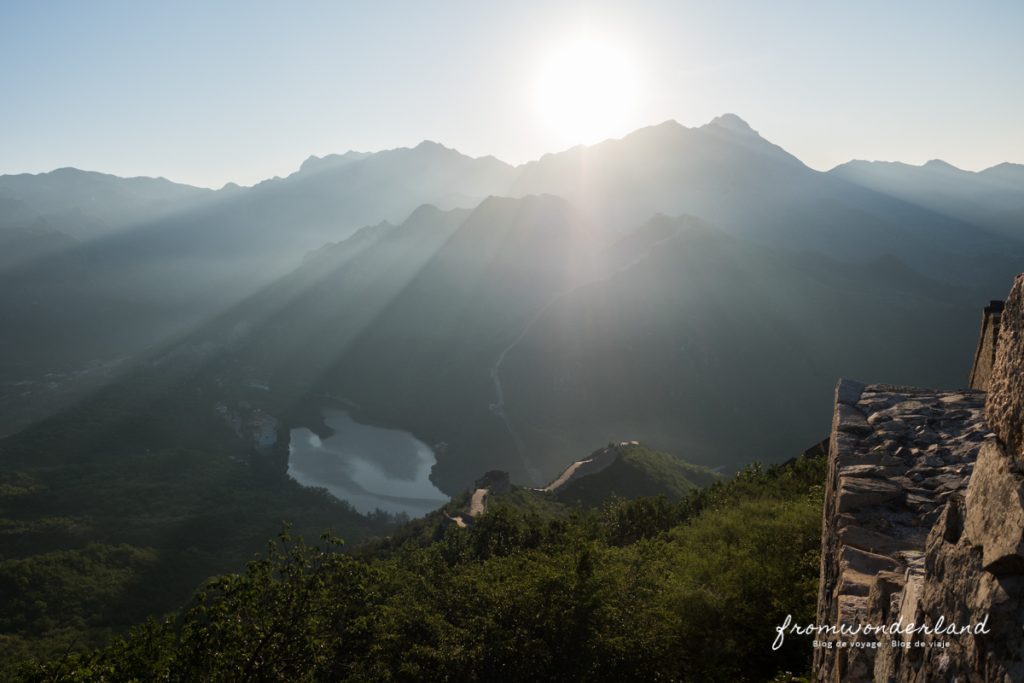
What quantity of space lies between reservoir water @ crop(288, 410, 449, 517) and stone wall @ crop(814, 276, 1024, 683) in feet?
290

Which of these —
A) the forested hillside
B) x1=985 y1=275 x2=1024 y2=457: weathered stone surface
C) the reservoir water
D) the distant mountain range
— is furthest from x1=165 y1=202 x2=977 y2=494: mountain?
x1=985 y1=275 x2=1024 y2=457: weathered stone surface

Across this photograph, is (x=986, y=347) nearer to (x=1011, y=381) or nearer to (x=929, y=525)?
(x=929, y=525)

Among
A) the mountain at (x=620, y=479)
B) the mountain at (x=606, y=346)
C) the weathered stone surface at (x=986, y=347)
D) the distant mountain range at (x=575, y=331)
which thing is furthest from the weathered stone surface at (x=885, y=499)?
the distant mountain range at (x=575, y=331)

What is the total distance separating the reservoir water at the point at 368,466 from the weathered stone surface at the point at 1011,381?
3632 inches

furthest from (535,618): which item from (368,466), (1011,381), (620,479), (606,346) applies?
(606,346)

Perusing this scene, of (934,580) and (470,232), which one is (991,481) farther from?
(470,232)

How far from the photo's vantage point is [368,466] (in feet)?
365

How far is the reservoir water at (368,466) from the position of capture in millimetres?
97438

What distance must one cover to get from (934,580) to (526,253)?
164586 millimetres

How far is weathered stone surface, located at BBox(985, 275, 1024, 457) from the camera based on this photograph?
11.9 ft

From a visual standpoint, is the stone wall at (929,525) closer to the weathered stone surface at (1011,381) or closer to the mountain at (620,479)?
the weathered stone surface at (1011,381)

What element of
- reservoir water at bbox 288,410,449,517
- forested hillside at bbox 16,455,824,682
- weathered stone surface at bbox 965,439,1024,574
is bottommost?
reservoir water at bbox 288,410,449,517

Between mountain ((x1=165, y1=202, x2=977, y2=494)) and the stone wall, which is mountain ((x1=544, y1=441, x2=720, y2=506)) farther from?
the stone wall

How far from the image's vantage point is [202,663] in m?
15.4
